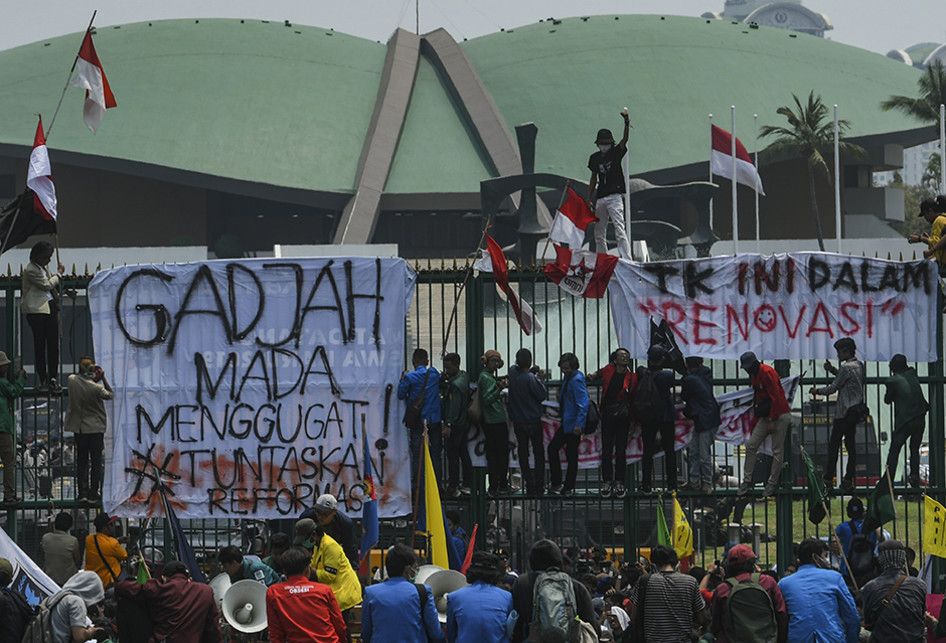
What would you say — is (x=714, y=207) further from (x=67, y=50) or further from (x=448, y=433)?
(x=448, y=433)

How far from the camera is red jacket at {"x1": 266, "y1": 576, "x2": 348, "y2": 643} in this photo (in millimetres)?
11805

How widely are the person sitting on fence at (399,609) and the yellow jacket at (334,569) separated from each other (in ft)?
3.34

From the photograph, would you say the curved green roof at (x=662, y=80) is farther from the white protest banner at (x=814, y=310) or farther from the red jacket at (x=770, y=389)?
the red jacket at (x=770, y=389)

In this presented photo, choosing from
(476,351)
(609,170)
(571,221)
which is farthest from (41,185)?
(609,170)

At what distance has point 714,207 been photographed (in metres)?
73.3

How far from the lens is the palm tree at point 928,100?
7275 cm

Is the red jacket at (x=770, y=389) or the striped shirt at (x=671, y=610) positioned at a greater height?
the red jacket at (x=770, y=389)

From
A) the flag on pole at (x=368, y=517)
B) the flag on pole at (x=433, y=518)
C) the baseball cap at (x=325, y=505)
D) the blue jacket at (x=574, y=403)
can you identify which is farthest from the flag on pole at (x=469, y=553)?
the baseball cap at (x=325, y=505)

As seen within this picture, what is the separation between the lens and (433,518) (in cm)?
1509

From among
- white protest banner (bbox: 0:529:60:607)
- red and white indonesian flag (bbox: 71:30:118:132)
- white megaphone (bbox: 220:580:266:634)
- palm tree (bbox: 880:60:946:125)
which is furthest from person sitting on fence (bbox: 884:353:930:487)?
palm tree (bbox: 880:60:946:125)

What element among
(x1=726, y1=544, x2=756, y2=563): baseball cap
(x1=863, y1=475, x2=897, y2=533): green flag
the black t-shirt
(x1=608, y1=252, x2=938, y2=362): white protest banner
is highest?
the black t-shirt

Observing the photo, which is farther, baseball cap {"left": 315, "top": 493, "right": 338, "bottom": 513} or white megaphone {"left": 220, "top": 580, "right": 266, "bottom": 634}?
baseball cap {"left": 315, "top": 493, "right": 338, "bottom": 513}

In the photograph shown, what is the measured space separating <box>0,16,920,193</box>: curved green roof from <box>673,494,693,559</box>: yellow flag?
55161 mm

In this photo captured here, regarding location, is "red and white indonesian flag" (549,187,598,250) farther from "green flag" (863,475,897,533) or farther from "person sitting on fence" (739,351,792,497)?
"green flag" (863,475,897,533)
